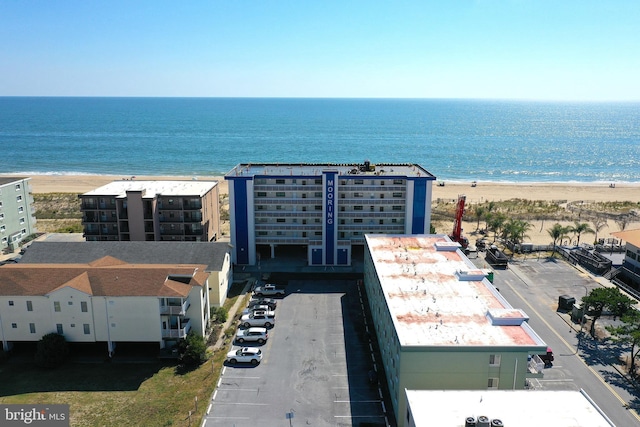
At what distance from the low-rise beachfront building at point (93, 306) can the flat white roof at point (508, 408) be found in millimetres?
24341

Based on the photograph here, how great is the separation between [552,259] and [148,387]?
58.4 m

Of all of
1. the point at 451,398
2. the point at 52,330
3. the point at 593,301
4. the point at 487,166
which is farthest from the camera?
the point at 487,166

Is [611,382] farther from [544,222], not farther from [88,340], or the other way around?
[544,222]

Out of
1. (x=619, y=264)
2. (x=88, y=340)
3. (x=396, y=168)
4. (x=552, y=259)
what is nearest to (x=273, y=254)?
(x=396, y=168)

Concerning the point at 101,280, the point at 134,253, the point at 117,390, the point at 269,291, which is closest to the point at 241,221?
the point at 269,291

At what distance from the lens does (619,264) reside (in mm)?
67000

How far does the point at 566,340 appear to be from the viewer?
4834 centimetres

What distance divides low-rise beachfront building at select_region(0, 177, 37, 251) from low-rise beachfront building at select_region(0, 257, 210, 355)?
34.0 m

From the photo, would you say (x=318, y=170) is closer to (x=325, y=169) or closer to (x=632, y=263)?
(x=325, y=169)

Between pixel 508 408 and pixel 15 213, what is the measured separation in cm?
7734

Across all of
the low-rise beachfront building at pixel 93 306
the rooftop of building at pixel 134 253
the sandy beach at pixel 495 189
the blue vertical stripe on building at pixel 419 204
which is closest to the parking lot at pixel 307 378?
the low-rise beachfront building at pixel 93 306

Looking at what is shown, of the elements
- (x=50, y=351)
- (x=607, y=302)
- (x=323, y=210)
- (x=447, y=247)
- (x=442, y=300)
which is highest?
(x=323, y=210)

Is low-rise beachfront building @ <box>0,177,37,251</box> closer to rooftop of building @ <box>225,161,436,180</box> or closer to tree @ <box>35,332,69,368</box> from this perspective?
rooftop of building @ <box>225,161,436,180</box>

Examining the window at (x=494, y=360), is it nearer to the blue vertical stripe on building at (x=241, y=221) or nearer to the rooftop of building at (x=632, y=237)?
the rooftop of building at (x=632, y=237)
